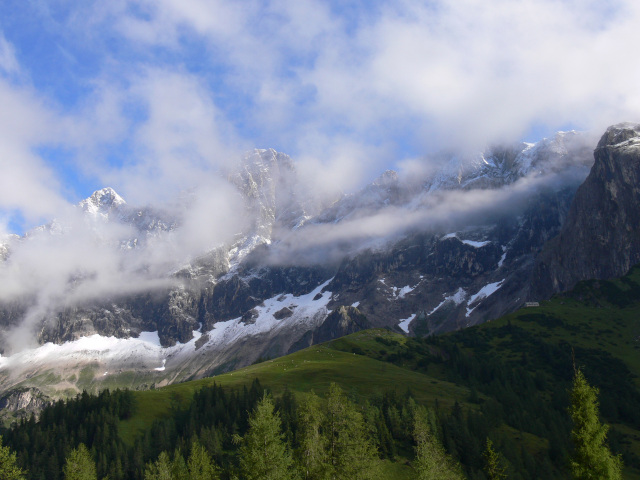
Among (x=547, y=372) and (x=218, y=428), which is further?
(x=547, y=372)

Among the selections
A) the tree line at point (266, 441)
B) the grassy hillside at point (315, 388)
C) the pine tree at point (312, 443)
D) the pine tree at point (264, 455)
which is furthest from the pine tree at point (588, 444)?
the grassy hillside at point (315, 388)

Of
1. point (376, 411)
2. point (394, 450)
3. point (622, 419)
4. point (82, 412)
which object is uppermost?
point (82, 412)

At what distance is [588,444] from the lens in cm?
4694

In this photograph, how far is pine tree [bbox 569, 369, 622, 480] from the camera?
4638 centimetres

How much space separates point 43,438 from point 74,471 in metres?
80.5

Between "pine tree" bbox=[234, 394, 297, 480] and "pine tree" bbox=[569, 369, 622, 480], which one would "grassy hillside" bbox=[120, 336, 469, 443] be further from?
"pine tree" bbox=[234, 394, 297, 480]

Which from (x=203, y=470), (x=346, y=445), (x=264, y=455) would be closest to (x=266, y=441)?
(x=264, y=455)

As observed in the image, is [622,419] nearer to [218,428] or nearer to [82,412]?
[218,428]

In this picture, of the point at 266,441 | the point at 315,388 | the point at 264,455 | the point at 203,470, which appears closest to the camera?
the point at 264,455

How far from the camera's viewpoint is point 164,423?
14175 cm

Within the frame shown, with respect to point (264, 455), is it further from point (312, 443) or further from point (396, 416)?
point (396, 416)

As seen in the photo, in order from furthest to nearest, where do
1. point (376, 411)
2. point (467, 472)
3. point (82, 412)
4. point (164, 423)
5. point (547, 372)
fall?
1. point (547, 372)
2. point (82, 412)
3. point (164, 423)
4. point (376, 411)
5. point (467, 472)

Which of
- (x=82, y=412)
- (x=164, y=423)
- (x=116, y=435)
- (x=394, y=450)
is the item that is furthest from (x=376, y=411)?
(x=82, y=412)

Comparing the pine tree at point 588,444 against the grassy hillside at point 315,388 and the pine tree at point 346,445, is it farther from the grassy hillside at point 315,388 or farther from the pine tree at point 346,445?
the grassy hillside at point 315,388
